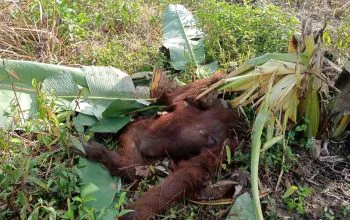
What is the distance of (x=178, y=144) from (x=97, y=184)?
21.8 inches

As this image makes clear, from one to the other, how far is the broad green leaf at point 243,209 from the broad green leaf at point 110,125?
0.83 meters

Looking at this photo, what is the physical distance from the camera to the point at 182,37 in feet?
12.0

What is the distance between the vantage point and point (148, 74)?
3230 mm

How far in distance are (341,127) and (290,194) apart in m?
A: 0.65

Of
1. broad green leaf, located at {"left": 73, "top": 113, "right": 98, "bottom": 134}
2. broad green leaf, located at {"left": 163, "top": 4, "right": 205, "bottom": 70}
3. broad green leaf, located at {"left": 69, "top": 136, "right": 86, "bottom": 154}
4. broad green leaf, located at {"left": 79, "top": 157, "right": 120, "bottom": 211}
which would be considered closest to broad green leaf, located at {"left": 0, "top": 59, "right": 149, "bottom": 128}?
broad green leaf, located at {"left": 73, "top": 113, "right": 98, "bottom": 134}

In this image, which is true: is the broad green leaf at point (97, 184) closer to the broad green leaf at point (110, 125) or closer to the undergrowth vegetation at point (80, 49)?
the undergrowth vegetation at point (80, 49)

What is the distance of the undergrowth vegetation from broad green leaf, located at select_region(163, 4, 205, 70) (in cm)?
7

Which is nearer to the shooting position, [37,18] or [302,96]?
[302,96]

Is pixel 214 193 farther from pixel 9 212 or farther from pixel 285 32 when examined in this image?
pixel 285 32

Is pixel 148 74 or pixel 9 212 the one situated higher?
pixel 148 74

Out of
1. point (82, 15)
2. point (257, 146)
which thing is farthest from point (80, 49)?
point (257, 146)

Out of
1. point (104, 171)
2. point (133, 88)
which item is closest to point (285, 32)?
point (133, 88)

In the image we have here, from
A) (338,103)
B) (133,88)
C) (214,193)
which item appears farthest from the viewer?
(133,88)

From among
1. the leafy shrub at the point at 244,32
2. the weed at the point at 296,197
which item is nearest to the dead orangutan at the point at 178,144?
the weed at the point at 296,197
